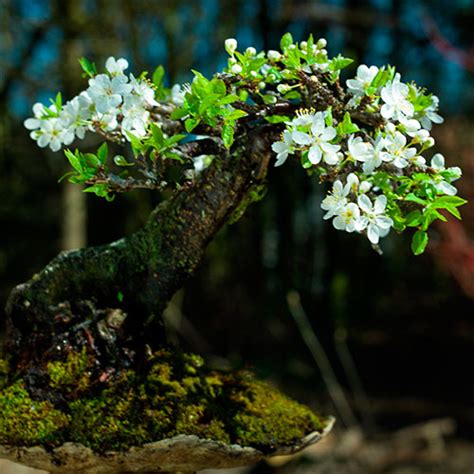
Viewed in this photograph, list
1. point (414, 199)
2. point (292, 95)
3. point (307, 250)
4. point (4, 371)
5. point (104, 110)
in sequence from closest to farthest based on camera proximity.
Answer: point (414, 199) < point (104, 110) < point (292, 95) < point (4, 371) < point (307, 250)

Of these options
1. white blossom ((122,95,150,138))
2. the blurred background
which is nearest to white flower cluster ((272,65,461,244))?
white blossom ((122,95,150,138))

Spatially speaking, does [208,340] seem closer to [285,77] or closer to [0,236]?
[0,236]

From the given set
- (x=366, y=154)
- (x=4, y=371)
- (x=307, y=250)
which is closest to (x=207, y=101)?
(x=366, y=154)

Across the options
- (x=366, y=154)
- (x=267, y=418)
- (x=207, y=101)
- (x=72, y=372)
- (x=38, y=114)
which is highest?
(x=38, y=114)

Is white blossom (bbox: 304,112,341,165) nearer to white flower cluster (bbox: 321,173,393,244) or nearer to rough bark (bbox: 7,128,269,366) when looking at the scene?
white flower cluster (bbox: 321,173,393,244)

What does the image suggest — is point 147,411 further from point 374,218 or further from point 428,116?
point 428,116

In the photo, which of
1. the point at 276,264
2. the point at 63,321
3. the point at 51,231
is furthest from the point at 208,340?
the point at 63,321

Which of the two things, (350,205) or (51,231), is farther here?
(51,231)

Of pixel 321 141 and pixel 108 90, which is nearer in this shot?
pixel 321 141
